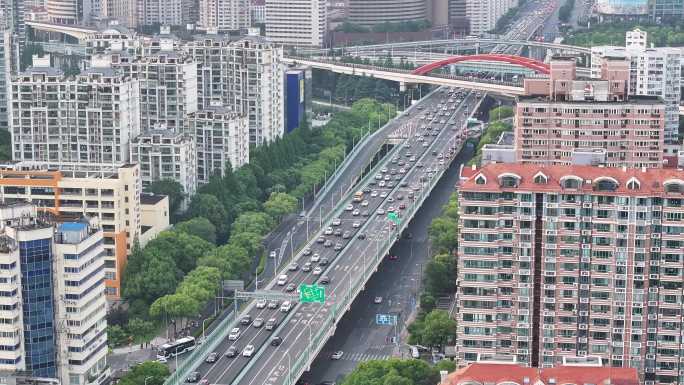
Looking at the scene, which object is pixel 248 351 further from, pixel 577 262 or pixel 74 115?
pixel 74 115

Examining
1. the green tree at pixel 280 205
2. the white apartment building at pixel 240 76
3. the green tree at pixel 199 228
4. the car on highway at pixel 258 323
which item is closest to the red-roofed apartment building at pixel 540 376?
the car on highway at pixel 258 323

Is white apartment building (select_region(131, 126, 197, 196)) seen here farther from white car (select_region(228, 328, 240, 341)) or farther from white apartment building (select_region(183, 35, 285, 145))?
white car (select_region(228, 328, 240, 341))

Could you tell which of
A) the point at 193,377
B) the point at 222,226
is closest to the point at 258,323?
the point at 193,377

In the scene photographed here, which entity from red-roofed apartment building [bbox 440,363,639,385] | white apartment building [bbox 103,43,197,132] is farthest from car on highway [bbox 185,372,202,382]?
white apartment building [bbox 103,43,197,132]

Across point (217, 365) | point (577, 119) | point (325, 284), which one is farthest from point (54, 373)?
point (577, 119)

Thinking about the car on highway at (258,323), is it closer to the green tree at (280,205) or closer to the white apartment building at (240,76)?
the green tree at (280,205)

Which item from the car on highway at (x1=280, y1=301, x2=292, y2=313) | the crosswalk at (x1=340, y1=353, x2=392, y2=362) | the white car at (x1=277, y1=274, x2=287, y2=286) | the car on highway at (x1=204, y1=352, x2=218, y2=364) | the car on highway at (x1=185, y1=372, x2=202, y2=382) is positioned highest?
the white car at (x1=277, y1=274, x2=287, y2=286)

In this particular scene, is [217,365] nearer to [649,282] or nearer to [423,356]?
[423,356]
